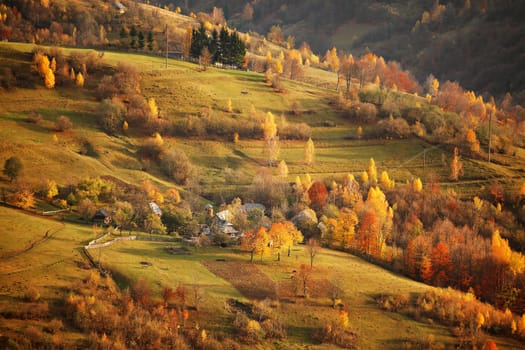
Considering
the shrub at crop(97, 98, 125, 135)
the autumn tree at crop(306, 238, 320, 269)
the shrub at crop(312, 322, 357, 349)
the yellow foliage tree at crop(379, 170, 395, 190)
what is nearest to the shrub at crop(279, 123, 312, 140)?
the yellow foliage tree at crop(379, 170, 395, 190)

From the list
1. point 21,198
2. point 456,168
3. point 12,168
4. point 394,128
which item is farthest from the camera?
point 394,128

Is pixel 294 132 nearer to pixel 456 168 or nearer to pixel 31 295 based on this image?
pixel 456 168

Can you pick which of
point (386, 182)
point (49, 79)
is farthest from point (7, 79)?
point (386, 182)

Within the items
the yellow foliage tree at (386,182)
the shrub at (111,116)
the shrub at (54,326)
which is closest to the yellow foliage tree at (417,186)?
the yellow foliage tree at (386,182)

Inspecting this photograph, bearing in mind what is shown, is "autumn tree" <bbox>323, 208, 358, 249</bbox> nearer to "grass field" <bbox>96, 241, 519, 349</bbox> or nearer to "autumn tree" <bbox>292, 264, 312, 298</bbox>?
"grass field" <bbox>96, 241, 519, 349</bbox>

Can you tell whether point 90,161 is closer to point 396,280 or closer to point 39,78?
point 39,78

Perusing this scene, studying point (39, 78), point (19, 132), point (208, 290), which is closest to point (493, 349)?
point (208, 290)
